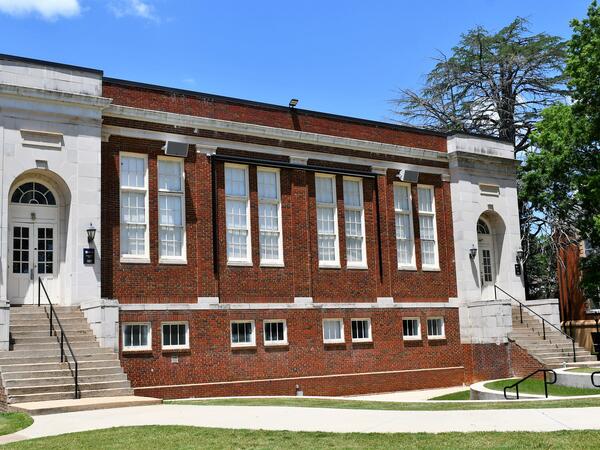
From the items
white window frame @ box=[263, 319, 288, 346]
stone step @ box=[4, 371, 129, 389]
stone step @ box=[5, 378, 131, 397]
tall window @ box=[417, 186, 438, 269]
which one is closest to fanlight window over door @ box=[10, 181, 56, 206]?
stone step @ box=[4, 371, 129, 389]

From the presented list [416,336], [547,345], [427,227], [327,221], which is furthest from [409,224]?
[547,345]

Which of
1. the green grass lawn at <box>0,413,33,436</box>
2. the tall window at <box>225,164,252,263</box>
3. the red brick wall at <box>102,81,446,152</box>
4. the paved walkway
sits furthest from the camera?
the tall window at <box>225,164,252,263</box>

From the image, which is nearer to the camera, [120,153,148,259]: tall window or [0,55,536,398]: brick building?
[0,55,536,398]: brick building

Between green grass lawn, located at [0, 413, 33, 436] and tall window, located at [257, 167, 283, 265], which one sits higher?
tall window, located at [257, 167, 283, 265]

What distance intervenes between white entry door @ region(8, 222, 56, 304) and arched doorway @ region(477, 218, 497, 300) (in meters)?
17.0

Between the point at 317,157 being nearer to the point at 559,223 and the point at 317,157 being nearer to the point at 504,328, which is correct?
the point at 504,328

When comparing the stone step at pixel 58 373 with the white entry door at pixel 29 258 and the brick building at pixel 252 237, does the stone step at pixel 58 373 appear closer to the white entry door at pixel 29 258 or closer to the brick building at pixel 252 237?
the brick building at pixel 252 237

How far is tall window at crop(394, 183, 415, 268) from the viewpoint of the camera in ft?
94.3

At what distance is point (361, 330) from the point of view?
27.0 meters

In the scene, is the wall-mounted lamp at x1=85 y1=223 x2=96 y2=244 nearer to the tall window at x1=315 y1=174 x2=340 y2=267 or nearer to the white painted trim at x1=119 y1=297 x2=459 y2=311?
the white painted trim at x1=119 y1=297 x2=459 y2=311

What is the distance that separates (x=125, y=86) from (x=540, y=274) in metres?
25.0

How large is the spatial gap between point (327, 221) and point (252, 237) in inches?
128

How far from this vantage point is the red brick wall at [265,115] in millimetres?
23609

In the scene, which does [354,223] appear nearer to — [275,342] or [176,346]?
[275,342]
